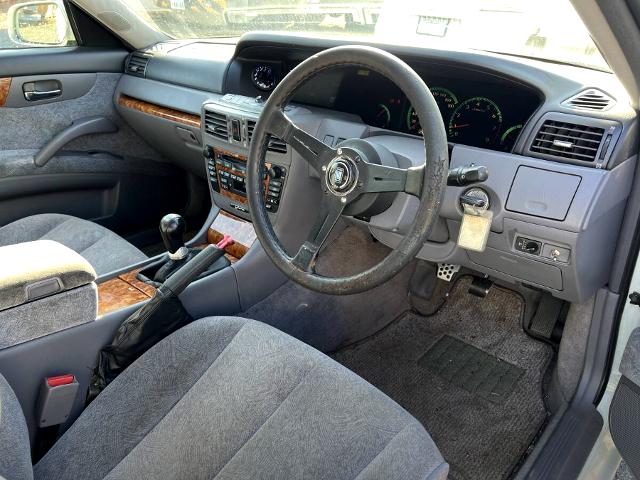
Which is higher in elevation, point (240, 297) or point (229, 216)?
point (229, 216)

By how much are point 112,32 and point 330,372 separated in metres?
2.20

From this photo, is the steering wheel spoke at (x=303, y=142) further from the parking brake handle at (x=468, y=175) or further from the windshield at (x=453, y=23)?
the windshield at (x=453, y=23)

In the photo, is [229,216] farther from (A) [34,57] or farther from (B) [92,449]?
(A) [34,57]

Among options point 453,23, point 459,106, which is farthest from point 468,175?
point 453,23

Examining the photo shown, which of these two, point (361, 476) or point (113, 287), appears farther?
point (113, 287)

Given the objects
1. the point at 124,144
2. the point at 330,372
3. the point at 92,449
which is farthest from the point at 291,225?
the point at 124,144

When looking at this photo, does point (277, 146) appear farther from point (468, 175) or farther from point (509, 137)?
point (468, 175)

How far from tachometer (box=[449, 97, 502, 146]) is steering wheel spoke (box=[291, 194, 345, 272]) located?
606mm

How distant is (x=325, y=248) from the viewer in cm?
211

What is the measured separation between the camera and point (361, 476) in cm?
107

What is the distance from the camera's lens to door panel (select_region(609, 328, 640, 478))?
150 cm

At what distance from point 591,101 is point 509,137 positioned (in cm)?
25

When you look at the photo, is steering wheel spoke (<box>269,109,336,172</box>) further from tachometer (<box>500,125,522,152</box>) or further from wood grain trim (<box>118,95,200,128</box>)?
wood grain trim (<box>118,95,200,128</box>)

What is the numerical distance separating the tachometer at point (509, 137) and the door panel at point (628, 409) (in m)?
0.60
